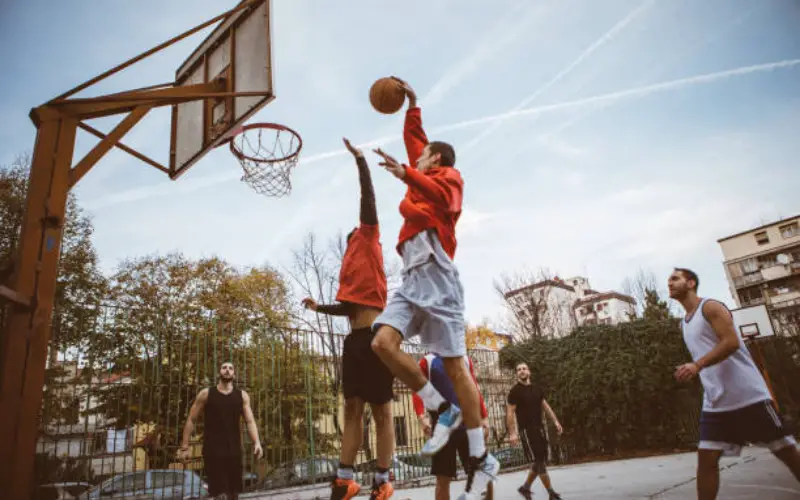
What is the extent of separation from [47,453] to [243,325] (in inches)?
129

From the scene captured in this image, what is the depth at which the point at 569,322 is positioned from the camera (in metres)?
38.6

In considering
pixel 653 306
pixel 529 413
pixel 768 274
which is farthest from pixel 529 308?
pixel 768 274

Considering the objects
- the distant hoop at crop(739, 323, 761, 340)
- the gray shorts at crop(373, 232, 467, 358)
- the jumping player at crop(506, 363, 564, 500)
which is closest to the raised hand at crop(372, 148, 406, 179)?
the gray shorts at crop(373, 232, 467, 358)

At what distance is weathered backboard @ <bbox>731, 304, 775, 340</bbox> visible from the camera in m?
13.3

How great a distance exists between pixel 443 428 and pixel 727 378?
2.40 meters

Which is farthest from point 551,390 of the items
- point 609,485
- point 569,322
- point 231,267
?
point 569,322

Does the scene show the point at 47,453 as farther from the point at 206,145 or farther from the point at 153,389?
the point at 206,145

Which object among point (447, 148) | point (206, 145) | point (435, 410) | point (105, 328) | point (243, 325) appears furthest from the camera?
point (243, 325)

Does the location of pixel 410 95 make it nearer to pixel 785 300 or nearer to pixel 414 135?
pixel 414 135

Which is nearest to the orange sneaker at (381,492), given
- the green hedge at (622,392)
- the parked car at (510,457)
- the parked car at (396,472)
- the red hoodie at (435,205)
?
the red hoodie at (435,205)

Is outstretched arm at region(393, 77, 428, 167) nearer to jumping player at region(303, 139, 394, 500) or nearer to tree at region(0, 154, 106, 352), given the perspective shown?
jumping player at region(303, 139, 394, 500)

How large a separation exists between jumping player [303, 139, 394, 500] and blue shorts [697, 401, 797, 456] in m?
2.57

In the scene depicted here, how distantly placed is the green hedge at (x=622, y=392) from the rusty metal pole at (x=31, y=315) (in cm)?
1416

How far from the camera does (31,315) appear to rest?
3.59 metres
